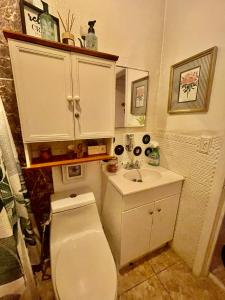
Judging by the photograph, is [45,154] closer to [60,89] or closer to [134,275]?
[60,89]

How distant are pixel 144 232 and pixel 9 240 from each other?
3.19ft

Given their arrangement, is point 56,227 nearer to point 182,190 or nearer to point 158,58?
point 182,190

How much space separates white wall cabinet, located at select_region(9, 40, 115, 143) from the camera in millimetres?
797

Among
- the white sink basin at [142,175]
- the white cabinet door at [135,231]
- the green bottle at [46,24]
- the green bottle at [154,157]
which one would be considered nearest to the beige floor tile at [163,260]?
the white cabinet door at [135,231]

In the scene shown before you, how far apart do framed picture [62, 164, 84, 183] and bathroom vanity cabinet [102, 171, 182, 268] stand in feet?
0.80

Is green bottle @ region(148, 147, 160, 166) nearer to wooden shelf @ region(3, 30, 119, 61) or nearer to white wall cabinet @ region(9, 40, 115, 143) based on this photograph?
white wall cabinet @ region(9, 40, 115, 143)

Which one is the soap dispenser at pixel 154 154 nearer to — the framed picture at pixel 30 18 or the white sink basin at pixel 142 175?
the white sink basin at pixel 142 175

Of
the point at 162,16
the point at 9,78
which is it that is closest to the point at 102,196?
the point at 9,78

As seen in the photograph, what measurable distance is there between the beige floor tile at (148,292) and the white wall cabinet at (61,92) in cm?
125

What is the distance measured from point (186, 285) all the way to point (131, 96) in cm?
170

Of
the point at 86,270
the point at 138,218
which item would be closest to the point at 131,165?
the point at 138,218

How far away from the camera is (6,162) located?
78 cm

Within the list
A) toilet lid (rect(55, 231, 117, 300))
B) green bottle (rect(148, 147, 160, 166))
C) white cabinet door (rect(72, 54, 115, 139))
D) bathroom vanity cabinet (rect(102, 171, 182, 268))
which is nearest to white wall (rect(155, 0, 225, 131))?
green bottle (rect(148, 147, 160, 166))

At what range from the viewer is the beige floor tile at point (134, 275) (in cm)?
119
